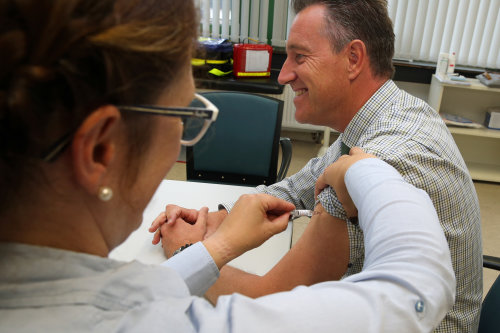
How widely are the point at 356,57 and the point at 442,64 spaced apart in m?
2.45

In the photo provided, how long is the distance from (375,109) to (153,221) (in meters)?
0.78

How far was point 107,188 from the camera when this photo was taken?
52 cm

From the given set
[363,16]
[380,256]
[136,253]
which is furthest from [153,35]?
[363,16]

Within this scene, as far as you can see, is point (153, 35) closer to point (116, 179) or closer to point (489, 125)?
point (116, 179)

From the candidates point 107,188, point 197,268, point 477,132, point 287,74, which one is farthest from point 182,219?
point 477,132

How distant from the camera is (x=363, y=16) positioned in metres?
1.36

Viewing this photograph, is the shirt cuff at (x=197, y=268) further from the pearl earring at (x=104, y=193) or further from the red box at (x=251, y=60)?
the red box at (x=251, y=60)

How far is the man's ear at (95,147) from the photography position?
0.44 metres

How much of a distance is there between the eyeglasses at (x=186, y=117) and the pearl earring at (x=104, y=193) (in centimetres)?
8

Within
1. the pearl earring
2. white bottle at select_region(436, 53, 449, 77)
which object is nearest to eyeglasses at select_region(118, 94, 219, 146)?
the pearl earring

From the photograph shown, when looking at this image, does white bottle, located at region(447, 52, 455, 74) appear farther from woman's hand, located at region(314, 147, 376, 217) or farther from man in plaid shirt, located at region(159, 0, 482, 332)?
woman's hand, located at region(314, 147, 376, 217)

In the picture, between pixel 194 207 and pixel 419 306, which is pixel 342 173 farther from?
pixel 194 207

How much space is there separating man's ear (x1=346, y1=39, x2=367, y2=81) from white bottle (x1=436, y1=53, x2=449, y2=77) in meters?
2.44

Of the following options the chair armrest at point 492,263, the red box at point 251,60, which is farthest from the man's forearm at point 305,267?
the red box at point 251,60
